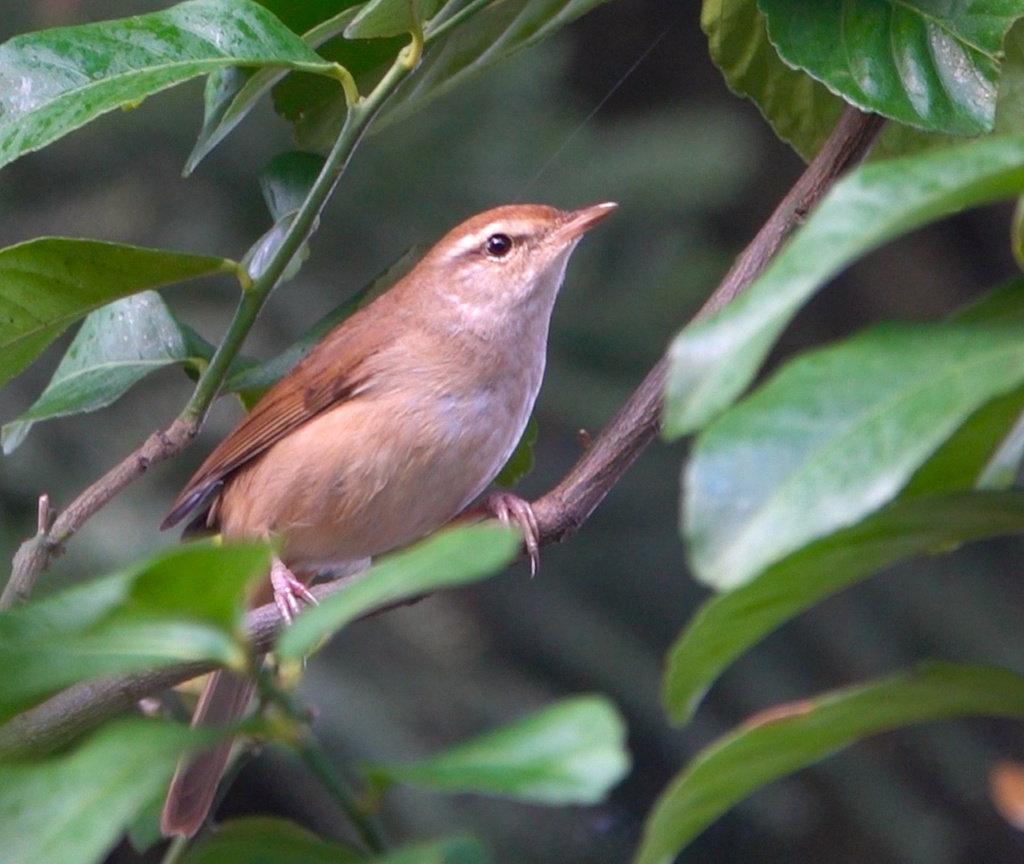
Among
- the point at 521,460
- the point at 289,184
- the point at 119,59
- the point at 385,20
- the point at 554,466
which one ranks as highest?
the point at 119,59

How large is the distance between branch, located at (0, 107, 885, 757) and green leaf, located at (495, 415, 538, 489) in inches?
23.1

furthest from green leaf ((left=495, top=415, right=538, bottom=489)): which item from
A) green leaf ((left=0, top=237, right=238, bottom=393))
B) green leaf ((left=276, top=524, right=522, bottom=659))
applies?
green leaf ((left=276, top=524, right=522, bottom=659))

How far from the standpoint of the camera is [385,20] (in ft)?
5.58

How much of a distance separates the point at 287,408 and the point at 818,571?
1928 mm

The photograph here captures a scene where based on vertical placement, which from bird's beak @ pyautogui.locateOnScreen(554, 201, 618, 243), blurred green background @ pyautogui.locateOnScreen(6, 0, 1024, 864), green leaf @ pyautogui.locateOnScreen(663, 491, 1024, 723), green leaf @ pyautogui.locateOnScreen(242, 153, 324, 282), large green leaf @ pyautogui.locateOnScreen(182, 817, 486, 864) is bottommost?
blurred green background @ pyautogui.locateOnScreen(6, 0, 1024, 864)

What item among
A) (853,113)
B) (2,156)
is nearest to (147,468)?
(2,156)

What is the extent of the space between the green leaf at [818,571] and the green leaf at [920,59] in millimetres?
756

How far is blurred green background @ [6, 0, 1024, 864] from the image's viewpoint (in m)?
3.85

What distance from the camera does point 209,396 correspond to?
190cm

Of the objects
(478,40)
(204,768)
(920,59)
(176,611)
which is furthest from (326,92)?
(176,611)

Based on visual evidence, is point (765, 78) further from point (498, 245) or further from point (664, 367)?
point (498, 245)

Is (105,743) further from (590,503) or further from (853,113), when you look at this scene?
(853,113)

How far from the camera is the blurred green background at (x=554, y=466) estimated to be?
385 centimetres

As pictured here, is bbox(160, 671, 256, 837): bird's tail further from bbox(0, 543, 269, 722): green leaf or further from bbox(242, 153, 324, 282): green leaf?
bbox(0, 543, 269, 722): green leaf
